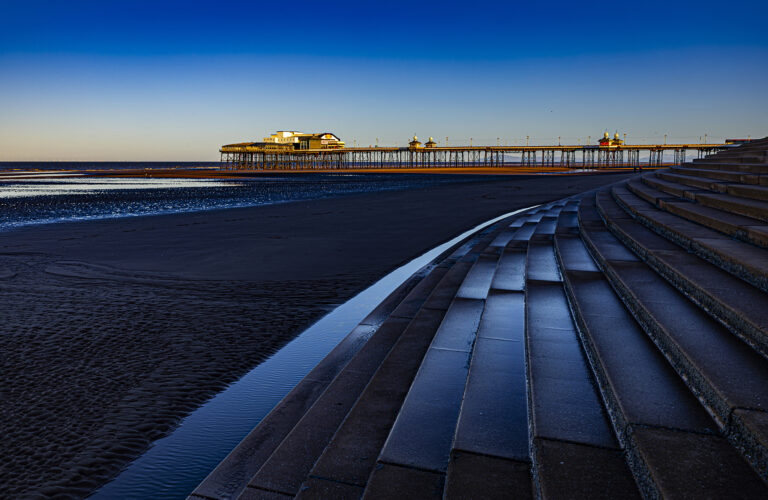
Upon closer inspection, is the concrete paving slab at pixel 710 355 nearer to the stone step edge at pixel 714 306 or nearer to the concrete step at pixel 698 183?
the stone step edge at pixel 714 306

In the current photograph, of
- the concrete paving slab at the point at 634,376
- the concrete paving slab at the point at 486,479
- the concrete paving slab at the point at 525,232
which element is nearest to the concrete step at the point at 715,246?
the concrete paving slab at the point at 634,376

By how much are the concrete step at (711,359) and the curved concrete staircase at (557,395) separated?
0.03ft

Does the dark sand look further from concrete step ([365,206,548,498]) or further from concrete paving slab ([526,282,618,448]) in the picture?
concrete paving slab ([526,282,618,448])

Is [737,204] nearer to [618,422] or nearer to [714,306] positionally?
[714,306]

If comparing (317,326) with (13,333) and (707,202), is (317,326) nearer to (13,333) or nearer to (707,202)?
(13,333)

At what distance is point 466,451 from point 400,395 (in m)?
0.75

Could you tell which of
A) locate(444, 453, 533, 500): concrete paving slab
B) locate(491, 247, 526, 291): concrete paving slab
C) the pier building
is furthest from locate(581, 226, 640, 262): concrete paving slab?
the pier building

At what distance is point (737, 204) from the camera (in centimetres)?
482

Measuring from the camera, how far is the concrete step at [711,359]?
5.94 feet

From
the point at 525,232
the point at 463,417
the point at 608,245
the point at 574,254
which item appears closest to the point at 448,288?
the point at 574,254

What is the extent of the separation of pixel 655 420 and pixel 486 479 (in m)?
0.76

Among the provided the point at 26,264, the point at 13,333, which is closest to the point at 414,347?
the point at 13,333

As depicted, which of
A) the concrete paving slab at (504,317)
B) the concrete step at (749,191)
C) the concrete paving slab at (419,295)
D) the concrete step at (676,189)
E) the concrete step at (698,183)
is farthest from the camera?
the concrete step at (676,189)

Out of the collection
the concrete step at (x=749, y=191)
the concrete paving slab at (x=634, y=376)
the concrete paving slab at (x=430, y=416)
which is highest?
the concrete step at (x=749, y=191)
